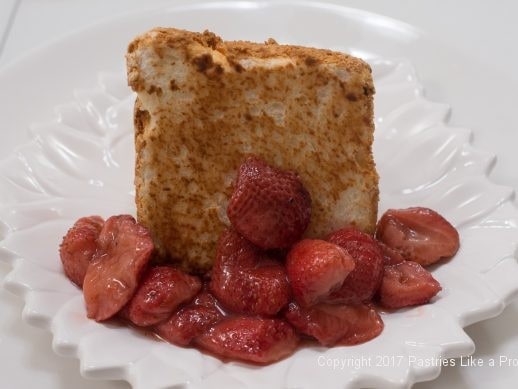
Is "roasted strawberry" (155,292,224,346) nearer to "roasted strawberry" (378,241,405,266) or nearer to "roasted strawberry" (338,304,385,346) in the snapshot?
"roasted strawberry" (338,304,385,346)

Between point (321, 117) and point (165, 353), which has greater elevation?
point (321, 117)

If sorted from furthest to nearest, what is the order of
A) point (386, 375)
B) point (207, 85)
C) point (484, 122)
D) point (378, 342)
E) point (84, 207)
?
point (484, 122), point (84, 207), point (207, 85), point (378, 342), point (386, 375)

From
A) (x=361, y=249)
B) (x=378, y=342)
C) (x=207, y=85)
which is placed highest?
(x=207, y=85)

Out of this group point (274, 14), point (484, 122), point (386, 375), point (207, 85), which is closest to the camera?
point (386, 375)

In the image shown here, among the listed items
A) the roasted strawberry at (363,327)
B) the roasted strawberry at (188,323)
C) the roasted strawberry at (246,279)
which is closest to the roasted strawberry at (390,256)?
the roasted strawberry at (363,327)

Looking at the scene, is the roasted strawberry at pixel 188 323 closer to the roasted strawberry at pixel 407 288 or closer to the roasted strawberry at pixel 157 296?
the roasted strawberry at pixel 157 296

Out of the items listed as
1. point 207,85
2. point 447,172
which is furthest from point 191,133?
point 447,172

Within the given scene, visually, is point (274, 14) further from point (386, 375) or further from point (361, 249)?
point (386, 375)
